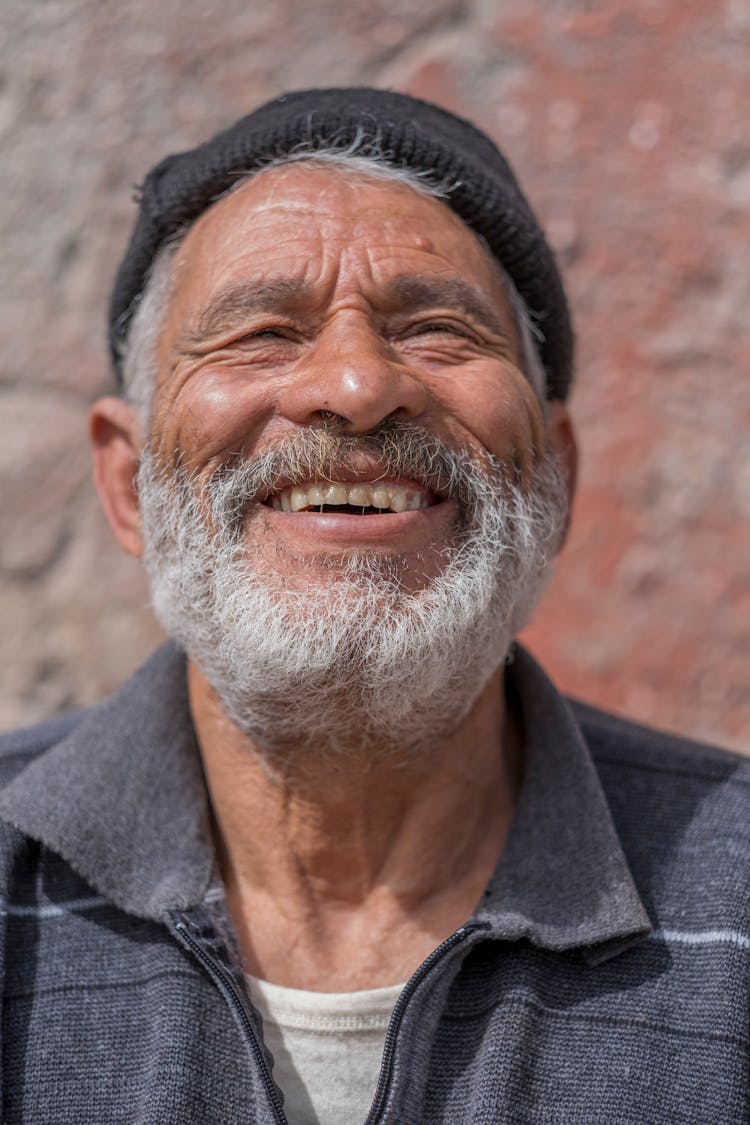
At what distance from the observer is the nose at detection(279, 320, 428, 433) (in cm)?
186

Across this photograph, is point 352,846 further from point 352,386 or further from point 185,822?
point 352,386

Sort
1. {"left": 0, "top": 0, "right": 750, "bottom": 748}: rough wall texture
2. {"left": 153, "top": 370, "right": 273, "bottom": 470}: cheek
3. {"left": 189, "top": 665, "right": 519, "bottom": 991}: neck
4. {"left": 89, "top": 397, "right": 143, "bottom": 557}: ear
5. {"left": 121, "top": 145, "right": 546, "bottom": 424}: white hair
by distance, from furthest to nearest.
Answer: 1. {"left": 0, "top": 0, "right": 750, "bottom": 748}: rough wall texture
2. {"left": 89, "top": 397, "right": 143, "bottom": 557}: ear
3. {"left": 121, "top": 145, "right": 546, "bottom": 424}: white hair
4. {"left": 189, "top": 665, "right": 519, "bottom": 991}: neck
5. {"left": 153, "top": 370, "right": 273, "bottom": 470}: cheek

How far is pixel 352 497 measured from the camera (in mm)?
1921

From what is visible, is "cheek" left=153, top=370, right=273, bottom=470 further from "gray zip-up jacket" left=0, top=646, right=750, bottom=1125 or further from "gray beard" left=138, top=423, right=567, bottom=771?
"gray zip-up jacket" left=0, top=646, right=750, bottom=1125

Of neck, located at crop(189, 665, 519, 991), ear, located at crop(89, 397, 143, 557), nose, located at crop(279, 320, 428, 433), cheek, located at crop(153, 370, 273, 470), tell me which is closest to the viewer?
nose, located at crop(279, 320, 428, 433)

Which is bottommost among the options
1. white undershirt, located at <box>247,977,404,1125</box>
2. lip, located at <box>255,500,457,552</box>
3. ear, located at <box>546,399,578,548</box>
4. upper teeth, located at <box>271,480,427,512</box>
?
white undershirt, located at <box>247,977,404,1125</box>

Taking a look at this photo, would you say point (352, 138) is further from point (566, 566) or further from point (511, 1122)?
point (511, 1122)

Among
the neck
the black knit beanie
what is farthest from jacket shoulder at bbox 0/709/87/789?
the black knit beanie

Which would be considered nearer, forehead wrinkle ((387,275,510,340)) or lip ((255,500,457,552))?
lip ((255,500,457,552))

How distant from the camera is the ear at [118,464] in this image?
237cm

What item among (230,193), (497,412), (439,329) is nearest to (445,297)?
(439,329)

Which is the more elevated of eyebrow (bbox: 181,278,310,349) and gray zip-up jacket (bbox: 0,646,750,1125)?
eyebrow (bbox: 181,278,310,349)

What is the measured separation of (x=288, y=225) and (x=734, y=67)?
135 centimetres

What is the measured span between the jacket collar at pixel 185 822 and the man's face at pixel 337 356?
0.47 metres
